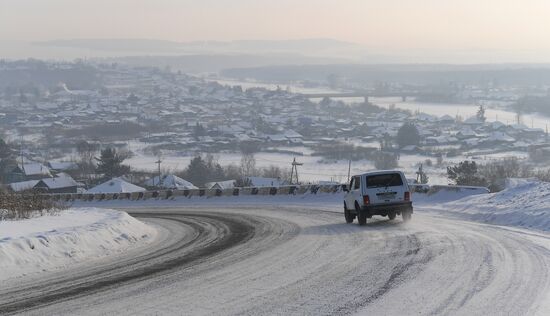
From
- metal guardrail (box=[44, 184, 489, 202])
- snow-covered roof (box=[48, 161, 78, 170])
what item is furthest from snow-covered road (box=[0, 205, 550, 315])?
snow-covered roof (box=[48, 161, 78, 170])

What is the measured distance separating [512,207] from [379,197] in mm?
4943

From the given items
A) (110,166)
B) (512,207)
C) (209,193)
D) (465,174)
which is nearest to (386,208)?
(512,207)

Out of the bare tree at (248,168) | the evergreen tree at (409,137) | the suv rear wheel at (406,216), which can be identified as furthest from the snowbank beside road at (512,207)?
the evergreen tree at (409,137)

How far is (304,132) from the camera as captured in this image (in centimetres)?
19275

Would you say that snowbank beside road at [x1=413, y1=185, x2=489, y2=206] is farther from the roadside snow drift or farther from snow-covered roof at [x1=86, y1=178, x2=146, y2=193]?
snow-covered roof at [x1=86, y1=178, x2=146, y2=193]

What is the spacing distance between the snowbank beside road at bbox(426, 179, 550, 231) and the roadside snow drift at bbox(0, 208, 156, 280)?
11.1m

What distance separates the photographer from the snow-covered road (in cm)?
920

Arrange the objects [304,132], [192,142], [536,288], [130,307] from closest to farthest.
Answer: [130,307]
[536,288]
[192,142]
[304,132]

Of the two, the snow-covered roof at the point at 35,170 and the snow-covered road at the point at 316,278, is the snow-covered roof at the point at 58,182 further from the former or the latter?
the snow-covered road at the point at 316,278

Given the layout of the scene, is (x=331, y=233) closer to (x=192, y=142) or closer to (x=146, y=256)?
(x=146, y=256)

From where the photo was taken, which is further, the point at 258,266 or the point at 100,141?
the point at 100,141

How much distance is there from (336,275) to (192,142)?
15852 cm

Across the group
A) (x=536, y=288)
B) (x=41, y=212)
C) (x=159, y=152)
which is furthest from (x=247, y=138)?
(x=536, y=288)

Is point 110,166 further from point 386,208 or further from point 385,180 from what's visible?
point 386,208
